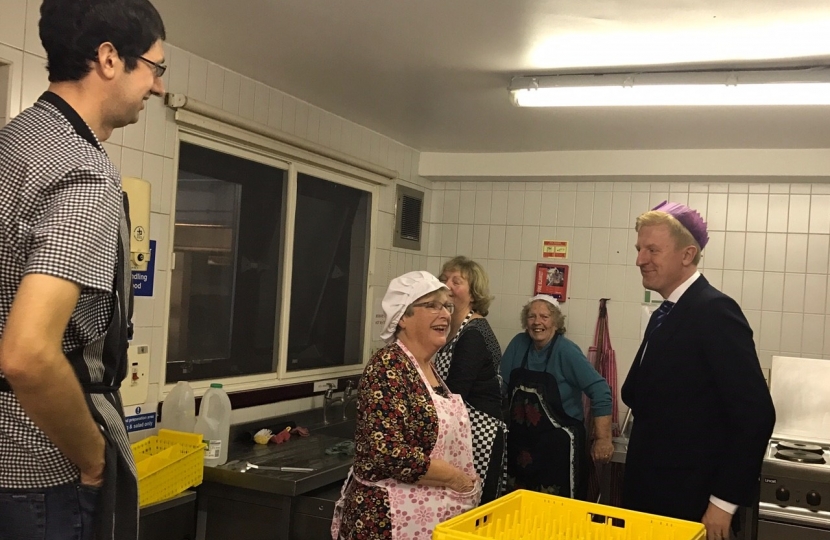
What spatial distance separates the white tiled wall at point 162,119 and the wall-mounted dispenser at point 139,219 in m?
0.14

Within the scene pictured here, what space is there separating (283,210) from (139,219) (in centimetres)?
112

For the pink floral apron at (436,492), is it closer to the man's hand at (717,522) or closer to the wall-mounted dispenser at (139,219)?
the man's hand at (717,522)

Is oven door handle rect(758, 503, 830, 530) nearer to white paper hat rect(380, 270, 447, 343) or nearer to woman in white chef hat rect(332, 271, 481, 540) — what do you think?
woman in white chef hat rect(332, 271, 481, 540)

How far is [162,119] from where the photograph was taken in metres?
2.85

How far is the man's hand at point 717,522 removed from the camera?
2.02m

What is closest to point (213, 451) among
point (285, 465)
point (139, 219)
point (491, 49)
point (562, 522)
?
point (285, 465)

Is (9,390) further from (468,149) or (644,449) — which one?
(468,149)

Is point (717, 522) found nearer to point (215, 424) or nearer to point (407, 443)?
point (407, 443)

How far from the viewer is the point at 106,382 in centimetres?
116

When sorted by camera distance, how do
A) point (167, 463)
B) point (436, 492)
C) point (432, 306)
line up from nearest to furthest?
point (436, 492)
point (432, 306)
point (167, 463)

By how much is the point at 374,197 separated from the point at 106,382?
3253 millimetres

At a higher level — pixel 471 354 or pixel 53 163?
pixel 53 163

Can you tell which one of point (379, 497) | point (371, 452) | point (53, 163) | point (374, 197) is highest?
point (374, 197)

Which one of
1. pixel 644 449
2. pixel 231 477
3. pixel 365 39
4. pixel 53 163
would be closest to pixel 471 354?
pixel 644 449
